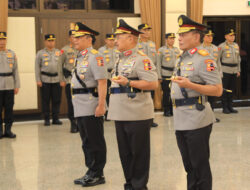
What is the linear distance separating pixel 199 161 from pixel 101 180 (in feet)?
4.60

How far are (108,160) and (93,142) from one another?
1.13 meters

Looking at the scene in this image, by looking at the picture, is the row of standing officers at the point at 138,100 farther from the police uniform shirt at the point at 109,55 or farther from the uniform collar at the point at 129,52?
the police uniform shirt at the point at 109,55

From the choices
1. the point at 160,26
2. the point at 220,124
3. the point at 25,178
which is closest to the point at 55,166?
the point at 25,178

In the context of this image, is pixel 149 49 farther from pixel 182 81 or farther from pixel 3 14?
pixel 182 81

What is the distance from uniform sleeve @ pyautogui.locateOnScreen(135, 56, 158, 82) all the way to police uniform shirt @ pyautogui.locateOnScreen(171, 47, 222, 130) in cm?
36

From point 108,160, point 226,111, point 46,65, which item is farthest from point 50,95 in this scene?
point 226,111

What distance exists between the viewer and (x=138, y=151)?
3.69m

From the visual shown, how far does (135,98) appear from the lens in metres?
3.63

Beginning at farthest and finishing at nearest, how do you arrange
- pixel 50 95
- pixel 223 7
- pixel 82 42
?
pixel 223 7 < pixel 50 95 < pixel 82 42

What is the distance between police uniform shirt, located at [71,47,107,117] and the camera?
4020mm

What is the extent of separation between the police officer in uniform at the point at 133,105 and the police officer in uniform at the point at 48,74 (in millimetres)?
4088

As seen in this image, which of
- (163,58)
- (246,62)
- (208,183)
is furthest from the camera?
(246,62)

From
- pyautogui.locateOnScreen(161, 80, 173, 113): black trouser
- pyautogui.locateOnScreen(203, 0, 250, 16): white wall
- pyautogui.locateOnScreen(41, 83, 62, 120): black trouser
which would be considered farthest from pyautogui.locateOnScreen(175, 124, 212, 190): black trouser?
pyautogui.locateOnScreen(203, 0, 250, 16): white wall

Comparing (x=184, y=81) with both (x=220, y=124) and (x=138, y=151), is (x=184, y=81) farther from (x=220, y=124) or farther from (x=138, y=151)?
(x=220, y=124)
